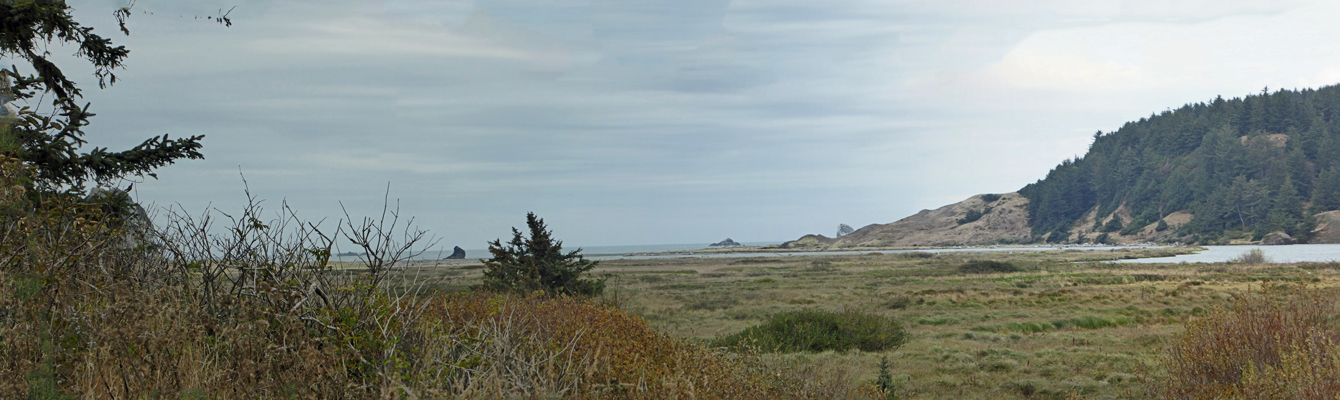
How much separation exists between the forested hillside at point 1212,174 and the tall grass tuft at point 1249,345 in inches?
4890

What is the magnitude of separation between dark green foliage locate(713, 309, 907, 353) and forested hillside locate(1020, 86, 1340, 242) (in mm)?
119710

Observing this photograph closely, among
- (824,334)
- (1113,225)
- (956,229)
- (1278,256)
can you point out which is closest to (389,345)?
(824,334)

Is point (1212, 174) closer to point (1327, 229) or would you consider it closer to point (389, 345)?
point (1327, 229)

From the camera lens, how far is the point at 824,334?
55.8 ft

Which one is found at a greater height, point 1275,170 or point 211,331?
point 1275,170

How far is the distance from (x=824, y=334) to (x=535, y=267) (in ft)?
26.7

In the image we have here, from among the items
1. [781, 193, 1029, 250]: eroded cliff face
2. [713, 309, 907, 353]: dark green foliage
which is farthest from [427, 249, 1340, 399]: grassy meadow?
[781, 193, 1029, 250]: eroded cliff face

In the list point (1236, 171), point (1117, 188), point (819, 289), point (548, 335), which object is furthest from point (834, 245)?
point (548, 335)

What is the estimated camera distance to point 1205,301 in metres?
26.2

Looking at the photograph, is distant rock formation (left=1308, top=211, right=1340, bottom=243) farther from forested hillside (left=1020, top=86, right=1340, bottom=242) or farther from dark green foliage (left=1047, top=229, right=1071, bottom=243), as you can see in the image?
dark green foliage (left=1047, top=229, right=1071, bottom=243)

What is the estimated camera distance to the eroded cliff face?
6629 inches

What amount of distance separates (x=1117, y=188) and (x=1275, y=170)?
36182mm

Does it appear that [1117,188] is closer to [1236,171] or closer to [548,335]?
[1236,171]

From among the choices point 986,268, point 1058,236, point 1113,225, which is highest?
point 1113,225
